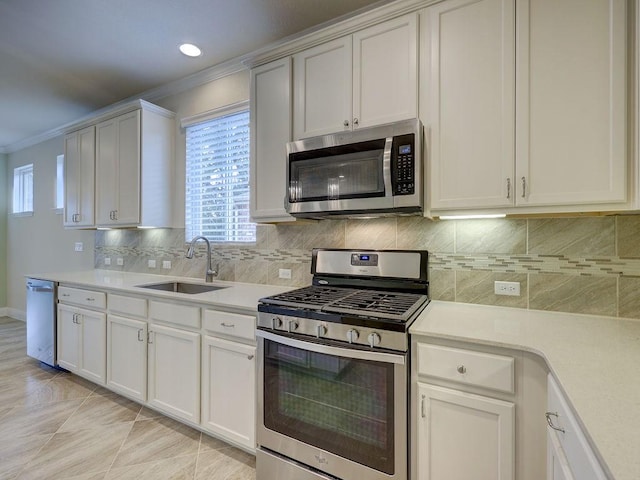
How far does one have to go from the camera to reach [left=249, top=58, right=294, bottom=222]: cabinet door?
7.00 ft

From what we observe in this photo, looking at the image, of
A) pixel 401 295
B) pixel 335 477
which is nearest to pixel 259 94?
pixel 401 295

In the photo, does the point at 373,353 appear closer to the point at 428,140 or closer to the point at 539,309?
the point at 539,309

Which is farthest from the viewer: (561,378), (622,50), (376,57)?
(376,57)

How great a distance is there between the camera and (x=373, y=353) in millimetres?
1433

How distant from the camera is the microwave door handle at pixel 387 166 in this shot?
1.69 m

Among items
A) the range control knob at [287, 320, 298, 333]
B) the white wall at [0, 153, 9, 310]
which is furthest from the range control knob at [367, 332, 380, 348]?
the white wall at [0, 153, 9, 310]

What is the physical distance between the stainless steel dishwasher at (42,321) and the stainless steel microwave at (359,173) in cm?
275

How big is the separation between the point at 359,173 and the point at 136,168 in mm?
2259

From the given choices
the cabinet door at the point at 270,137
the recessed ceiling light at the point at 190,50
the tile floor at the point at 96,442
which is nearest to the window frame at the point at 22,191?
the tile floor at the point at 96,442

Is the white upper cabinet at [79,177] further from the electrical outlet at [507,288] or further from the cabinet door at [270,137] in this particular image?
the electrical outlet at [507,288]

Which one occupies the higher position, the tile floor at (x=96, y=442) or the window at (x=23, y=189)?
the window at (x=23, y=189)

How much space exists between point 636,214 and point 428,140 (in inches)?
40.0

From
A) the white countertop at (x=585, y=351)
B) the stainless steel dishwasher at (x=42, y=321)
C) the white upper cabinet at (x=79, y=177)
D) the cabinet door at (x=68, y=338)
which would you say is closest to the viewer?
the white countertop at (x=585, y=351)

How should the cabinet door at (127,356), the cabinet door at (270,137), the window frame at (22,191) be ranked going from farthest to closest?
the window frame at (22,191) < the cabinet door at (127,356) < the cabinet door at (270,137)
